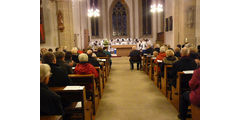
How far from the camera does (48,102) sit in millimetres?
2135

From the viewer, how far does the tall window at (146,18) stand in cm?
1850

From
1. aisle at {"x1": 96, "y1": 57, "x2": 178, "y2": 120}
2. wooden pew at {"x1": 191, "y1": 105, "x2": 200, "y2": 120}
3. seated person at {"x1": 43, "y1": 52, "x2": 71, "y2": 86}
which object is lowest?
aisle at {"x1": 96, "y1": 57, "x2": 178, "y2": 120}

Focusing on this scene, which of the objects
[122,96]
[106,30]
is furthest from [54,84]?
[106,30]

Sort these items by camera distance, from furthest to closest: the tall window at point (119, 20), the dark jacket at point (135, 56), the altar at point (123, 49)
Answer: the tall window at point (119, 20)
the altar at point (123, 49)
the dark jacket at point (135, 56)

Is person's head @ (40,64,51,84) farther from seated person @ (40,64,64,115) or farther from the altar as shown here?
the altar

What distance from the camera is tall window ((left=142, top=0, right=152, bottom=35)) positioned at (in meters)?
18.5

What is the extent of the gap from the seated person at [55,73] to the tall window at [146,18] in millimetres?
16498

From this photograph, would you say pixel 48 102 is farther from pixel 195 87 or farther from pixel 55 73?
pixel 195 87

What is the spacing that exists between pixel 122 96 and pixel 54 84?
2.47 metres

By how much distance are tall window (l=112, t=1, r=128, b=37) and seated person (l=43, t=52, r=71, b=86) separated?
54.1ft

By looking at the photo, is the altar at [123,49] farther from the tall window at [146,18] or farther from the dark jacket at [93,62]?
the dark jacket at [93,62]

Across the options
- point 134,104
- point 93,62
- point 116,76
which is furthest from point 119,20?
point 134,104

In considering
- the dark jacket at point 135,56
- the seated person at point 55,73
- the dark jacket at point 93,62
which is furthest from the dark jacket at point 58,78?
the dark jacket at point 135,56

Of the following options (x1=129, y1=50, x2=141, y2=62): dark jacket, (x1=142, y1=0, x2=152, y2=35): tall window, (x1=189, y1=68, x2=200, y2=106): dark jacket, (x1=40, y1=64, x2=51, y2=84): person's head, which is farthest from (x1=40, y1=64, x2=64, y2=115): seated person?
(x1=142, y1=0, x2=152, y2=35): tall window
